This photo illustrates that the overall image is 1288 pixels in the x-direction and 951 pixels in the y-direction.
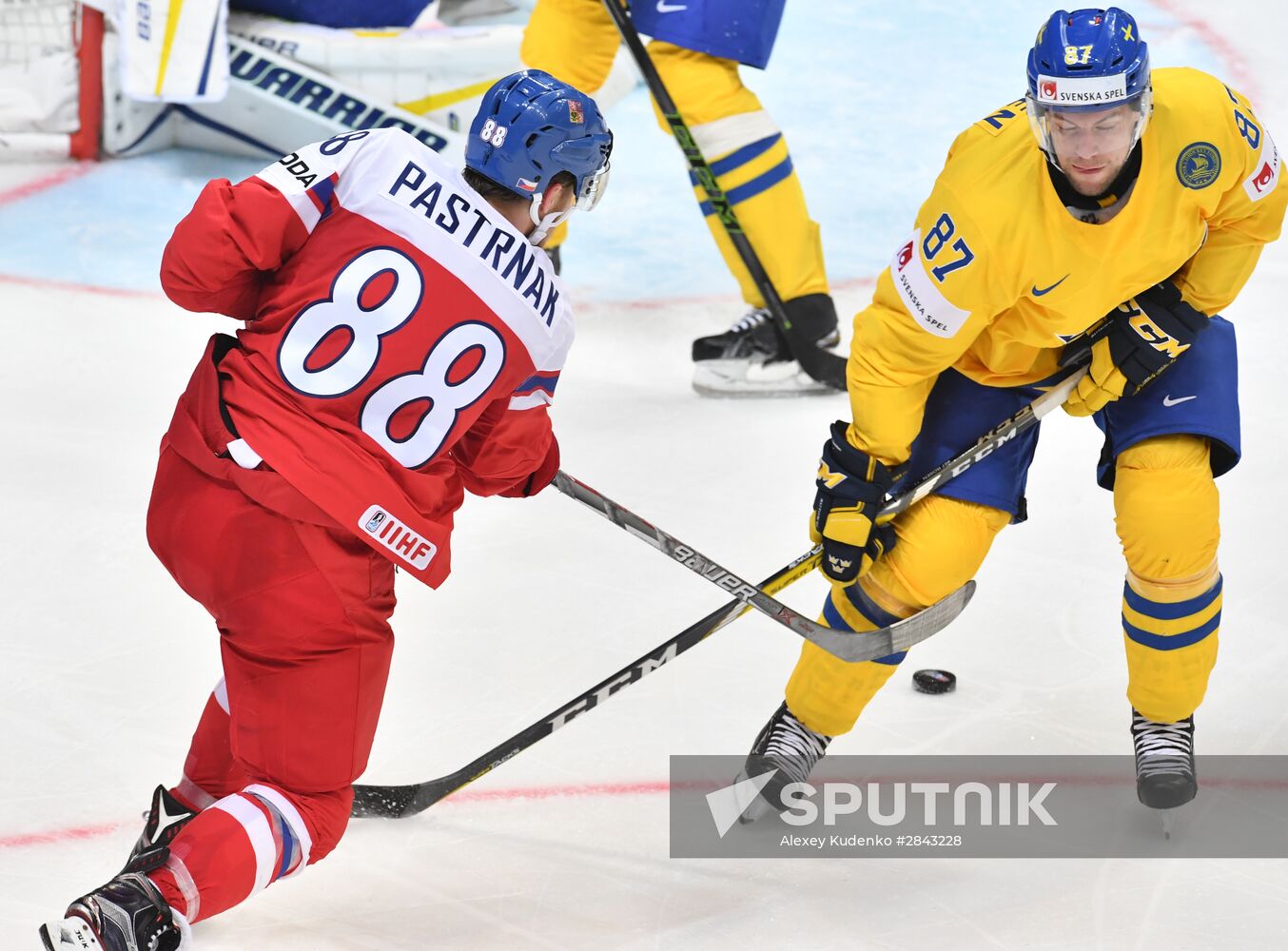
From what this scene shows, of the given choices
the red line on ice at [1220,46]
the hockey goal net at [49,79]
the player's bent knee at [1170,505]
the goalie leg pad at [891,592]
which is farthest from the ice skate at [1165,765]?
the hockey goal net at [49,79]

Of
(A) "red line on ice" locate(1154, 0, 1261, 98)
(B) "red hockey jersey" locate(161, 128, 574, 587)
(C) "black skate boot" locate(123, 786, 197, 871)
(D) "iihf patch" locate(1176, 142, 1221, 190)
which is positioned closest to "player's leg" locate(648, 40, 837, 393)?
(D) "iihf patch" locate(1176, 142, 1221, 190)

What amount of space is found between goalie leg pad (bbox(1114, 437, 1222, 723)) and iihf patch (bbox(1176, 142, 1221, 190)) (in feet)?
1.15

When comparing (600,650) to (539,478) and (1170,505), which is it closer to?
(539,478)

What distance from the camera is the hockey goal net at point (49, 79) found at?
5.02m

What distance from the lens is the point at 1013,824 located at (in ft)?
8.45

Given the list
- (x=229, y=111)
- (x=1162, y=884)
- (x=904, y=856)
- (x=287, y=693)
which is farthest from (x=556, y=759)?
(x=229, y=111)

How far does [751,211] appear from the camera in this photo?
3.90m

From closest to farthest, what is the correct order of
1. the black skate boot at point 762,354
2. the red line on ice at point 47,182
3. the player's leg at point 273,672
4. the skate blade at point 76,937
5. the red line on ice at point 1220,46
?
the skate blade at point 76,937, the player's leg at point 273,672, the black skate boot at point 762,354, the red line on ice at point 47,182, the red line on ice at point 1220,46

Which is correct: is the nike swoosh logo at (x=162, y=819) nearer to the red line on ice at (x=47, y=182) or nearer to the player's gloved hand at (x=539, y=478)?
the player's gloved hand at (x=539, y=478)

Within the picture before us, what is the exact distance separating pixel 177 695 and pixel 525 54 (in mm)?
1818

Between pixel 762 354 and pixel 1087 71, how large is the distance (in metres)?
2.01

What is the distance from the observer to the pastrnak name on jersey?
6.64 ft

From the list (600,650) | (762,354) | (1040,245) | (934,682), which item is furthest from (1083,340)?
(762,354)

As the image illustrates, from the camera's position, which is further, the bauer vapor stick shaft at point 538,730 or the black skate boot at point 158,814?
the bauer vapor stick shaft at point 538,730
